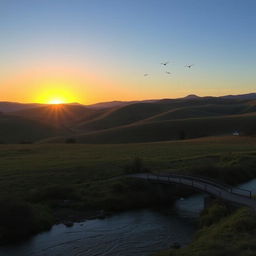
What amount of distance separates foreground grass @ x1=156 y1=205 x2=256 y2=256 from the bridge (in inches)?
118

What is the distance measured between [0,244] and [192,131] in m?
108

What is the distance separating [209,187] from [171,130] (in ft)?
316

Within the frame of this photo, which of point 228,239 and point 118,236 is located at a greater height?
point 228,239

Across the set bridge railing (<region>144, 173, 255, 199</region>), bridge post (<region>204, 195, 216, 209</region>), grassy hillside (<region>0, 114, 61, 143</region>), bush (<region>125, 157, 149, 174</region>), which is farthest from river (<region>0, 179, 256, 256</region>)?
grassy hillside (<region>0, 114, 61, 143</region>)

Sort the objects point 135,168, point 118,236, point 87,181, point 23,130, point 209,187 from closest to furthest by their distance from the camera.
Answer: point 118,236
point 209,187
point 87,181
point 135,168
point 23,130

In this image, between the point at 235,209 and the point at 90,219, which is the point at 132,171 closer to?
the point at 90,219

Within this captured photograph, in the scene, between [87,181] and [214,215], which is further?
[87,181]

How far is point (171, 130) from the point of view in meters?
132

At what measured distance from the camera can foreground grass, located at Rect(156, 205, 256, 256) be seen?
21031 millimetres

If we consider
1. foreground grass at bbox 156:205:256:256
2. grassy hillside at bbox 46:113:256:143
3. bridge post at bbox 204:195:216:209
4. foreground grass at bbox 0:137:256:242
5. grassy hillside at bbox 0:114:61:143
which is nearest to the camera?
foreground grass at bbox 156:205:256:256

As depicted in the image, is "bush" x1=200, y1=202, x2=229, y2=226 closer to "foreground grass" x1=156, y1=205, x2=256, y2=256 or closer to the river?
the river

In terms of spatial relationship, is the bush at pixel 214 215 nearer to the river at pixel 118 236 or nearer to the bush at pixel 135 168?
the river at pixel 118 236

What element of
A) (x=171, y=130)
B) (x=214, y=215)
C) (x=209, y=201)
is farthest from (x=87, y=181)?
(x=171, y=130)

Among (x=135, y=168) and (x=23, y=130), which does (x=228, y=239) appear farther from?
(x=23, y=130)
